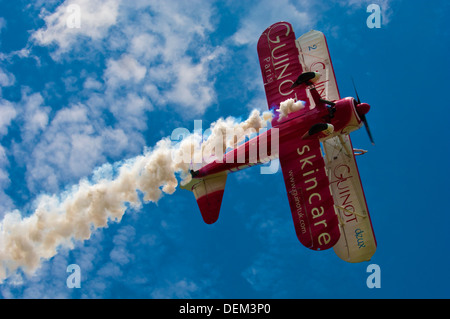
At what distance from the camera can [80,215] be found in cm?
2155

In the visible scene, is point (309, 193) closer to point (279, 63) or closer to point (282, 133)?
point (282, 133)

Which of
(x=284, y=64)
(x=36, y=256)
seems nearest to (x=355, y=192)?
(x=284, y=64)

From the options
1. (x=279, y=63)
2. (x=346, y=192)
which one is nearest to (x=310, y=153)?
(x=346, y=192)

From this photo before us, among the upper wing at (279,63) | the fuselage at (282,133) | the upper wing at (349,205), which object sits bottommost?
the upper wing at (349,205)

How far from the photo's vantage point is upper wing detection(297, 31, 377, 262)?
845 inches

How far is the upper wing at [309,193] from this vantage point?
67.1ft

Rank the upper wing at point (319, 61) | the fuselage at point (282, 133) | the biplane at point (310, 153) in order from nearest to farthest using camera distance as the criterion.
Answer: the fuselage at point (282, 133) < the biplane at point (310, 153) < the upper wing at point (319, 61)

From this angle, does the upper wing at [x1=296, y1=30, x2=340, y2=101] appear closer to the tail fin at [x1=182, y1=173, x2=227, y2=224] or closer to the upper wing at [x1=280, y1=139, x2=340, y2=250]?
the upper wing at [x1=280, y1=139, x2=340, y2=250]

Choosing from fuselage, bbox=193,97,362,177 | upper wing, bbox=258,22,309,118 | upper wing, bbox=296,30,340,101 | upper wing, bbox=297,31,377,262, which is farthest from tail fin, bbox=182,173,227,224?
upper wing, bbox=296,30,340,101

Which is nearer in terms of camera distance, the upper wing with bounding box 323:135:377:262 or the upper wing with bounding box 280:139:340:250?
the upper wing with bounding box 280:139:340:250

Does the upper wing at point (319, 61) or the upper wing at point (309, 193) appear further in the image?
the upper wing at point (319, 61)

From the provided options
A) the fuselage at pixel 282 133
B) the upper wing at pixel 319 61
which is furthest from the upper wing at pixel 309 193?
the upper wing at pixel 319 61

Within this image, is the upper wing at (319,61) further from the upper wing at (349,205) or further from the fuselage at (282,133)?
the upper wing at (349,205)

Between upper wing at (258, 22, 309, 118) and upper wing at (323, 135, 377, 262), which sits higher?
upper wing at (258, 22, 309, 118)
